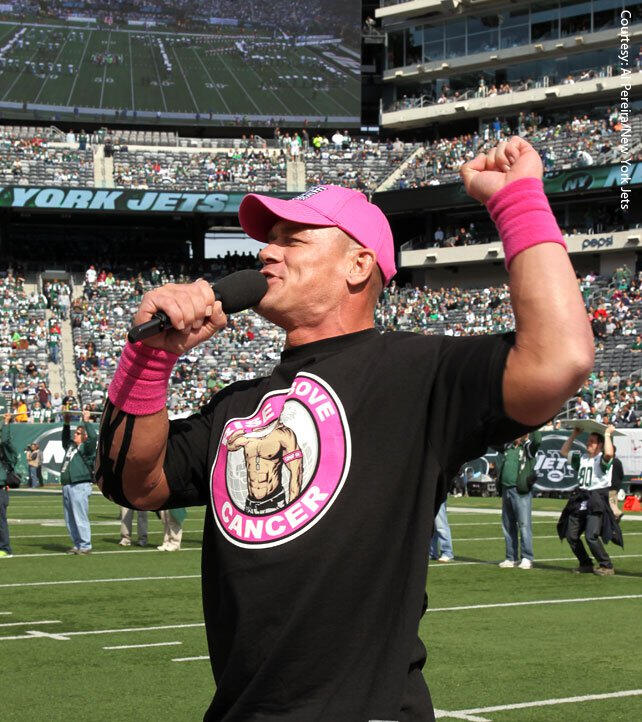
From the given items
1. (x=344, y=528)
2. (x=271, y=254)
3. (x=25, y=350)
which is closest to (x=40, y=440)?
(x=25, y=350)

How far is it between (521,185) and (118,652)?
752 centimetres

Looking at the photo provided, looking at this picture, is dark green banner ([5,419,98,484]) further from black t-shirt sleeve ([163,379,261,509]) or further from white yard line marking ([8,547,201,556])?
black t-shirt sleeve ([163,379,261,509])

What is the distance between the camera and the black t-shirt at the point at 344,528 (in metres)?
2.49

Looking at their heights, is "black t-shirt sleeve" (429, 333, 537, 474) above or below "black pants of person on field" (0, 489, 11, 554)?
above

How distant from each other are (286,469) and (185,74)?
56.7m

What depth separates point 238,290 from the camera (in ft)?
8.88

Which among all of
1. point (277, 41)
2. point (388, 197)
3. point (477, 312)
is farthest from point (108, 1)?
point (477, 312)

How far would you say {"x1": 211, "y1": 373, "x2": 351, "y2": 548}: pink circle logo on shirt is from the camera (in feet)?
8.36

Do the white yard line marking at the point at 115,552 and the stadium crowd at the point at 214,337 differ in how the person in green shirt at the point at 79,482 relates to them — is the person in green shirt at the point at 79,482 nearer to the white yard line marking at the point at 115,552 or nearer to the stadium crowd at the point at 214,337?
the white yard line marking at the point at 115,552

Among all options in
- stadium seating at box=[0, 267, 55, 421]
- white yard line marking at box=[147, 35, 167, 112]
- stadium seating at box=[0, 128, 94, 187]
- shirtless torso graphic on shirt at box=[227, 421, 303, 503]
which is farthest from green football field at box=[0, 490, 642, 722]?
white yard line marking at box=[147, 35, 167, 112]

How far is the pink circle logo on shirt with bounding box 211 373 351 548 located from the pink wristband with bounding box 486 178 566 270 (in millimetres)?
507

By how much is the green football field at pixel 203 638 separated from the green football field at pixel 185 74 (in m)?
42.0

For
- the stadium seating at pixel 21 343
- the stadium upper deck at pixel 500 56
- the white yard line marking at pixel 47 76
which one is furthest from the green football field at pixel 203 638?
the white yard line marking at pixel 47 76

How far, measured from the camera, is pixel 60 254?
2092 inches
